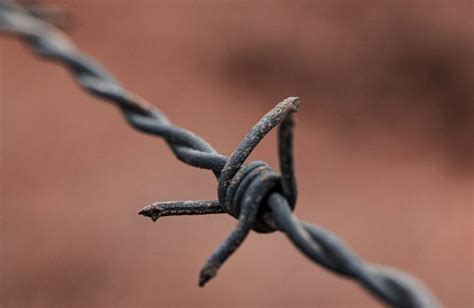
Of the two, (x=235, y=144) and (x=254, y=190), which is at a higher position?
(x=235, y=144)

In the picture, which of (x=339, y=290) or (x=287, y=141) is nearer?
(x=287, y=141)

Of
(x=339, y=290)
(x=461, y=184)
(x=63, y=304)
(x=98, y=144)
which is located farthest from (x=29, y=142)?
(x=461, y=184)

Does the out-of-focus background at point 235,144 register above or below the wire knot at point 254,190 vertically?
above

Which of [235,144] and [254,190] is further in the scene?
[235,144]

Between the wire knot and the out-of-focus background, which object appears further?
the out-of-focus background

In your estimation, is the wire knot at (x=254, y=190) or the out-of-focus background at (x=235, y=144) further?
the out-of-focus background at (x=235, y=144)

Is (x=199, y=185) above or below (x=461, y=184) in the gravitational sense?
below

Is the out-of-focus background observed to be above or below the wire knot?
above

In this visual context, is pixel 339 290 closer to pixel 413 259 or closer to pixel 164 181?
pixel 413 259
